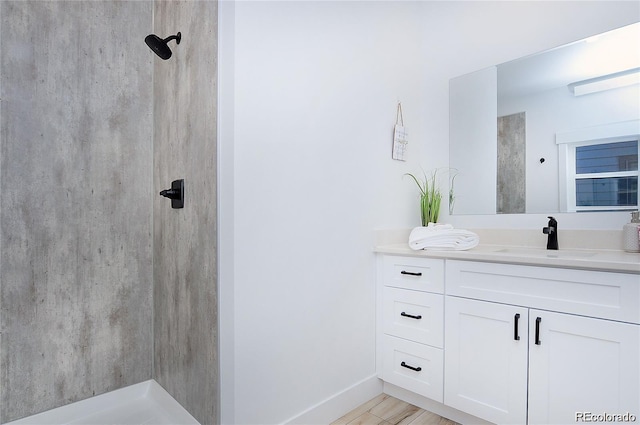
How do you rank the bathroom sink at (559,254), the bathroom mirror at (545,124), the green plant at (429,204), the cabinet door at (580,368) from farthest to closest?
1. the green plant at (429,204)
2. the bathroom mirror at (545,124)
3. the bathroom sink at (559,254)
4. the cabinet door at (580,368)

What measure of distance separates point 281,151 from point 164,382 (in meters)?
1.33

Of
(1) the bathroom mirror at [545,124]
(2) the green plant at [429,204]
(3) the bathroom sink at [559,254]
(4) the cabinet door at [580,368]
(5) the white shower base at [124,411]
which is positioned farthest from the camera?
(2) the green plant at [429,204]

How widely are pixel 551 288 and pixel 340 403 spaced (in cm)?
111

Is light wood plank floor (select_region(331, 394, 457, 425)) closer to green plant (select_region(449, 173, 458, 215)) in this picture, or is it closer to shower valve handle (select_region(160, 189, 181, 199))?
green plant (select_region(449, 173, 458, 215))

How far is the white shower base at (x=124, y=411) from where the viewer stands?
156cm

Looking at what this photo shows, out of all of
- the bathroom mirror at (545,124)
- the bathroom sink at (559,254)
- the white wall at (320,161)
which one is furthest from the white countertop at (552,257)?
the bathroom mirror at (545,124)

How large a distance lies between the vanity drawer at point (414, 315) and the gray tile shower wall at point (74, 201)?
1341 millimetres

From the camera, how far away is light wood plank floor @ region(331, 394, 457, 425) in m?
1.68

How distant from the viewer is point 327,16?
1681 millimetres

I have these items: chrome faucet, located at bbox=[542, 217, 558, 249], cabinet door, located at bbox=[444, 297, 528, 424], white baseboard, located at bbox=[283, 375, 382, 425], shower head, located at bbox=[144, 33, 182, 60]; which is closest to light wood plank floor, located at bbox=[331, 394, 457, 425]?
white baseboard, located at bbox=[283, 375, 382, 425]

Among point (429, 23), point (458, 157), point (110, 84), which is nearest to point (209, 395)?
point (110, 84)

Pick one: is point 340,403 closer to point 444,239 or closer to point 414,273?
point 414,273

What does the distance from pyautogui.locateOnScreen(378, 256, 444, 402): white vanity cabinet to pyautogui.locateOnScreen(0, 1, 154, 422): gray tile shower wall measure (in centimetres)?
133

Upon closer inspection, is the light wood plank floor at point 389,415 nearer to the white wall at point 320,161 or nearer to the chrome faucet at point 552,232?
the white wall at point 320,161
